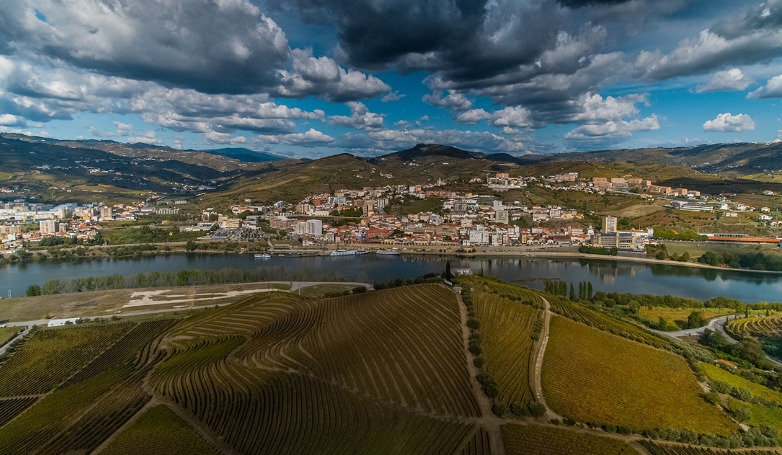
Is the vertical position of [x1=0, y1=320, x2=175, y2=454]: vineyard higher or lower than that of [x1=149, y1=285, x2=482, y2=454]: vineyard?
lower

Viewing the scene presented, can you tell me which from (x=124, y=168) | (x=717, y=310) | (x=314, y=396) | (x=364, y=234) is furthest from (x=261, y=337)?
(x=124, y=168)

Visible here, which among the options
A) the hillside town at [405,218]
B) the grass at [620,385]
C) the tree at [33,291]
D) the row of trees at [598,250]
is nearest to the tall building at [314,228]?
the hillside town at [405,218]

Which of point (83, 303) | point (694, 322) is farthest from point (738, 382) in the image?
point (83, 303)

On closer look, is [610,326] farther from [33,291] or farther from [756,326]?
[33,291]

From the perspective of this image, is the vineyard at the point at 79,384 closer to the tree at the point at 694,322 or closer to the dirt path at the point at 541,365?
the dirt path at the point at 541,365

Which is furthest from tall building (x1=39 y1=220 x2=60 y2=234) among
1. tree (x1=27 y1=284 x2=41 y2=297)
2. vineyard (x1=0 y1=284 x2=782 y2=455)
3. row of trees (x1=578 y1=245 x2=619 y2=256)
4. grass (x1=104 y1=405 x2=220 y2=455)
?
row of trees (x1=578 y1=245 x2=619 y2=256)

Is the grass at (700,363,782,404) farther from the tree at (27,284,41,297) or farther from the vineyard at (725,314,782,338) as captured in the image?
the tree at (27,284,41,297)

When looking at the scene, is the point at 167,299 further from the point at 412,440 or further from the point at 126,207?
the point at 126,207
